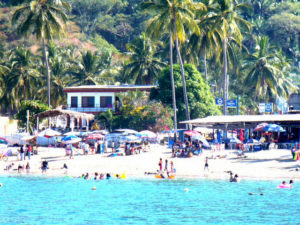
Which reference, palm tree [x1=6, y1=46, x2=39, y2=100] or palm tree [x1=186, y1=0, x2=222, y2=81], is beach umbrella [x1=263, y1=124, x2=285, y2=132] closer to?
palm tree [x1=186, y1=0, x2=222, y2=81]

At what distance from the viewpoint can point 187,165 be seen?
168 feet

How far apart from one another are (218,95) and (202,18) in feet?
55.7

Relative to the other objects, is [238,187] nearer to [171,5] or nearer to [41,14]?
[171,5]

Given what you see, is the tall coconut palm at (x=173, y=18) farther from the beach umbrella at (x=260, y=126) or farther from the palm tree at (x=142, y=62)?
the palm tree at (x=142, y=62)

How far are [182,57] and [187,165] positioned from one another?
112ft

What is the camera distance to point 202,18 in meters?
74.2

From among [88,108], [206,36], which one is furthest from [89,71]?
[206,36]

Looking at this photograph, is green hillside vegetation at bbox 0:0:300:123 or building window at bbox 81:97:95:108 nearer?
green hillside vegetation at bbox 0:0:300:123

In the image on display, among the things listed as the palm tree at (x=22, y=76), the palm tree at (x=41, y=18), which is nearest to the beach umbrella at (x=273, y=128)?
the palm tree at (x=41, y=18)

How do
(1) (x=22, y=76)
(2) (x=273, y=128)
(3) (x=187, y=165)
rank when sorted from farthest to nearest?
(1) (x=22, y=76) < (2) (x=273, y=128) < (3) (x=187, y=165)

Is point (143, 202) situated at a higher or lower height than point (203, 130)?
lower

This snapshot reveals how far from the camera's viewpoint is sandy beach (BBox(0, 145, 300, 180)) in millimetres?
47844

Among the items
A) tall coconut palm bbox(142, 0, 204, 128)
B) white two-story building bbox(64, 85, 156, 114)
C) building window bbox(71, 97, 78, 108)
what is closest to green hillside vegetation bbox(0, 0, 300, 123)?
tall coconut palm bbox(142, 0, 204, 128)

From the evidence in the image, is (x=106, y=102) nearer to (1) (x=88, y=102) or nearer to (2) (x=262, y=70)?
(1) (x=88, y=102)
